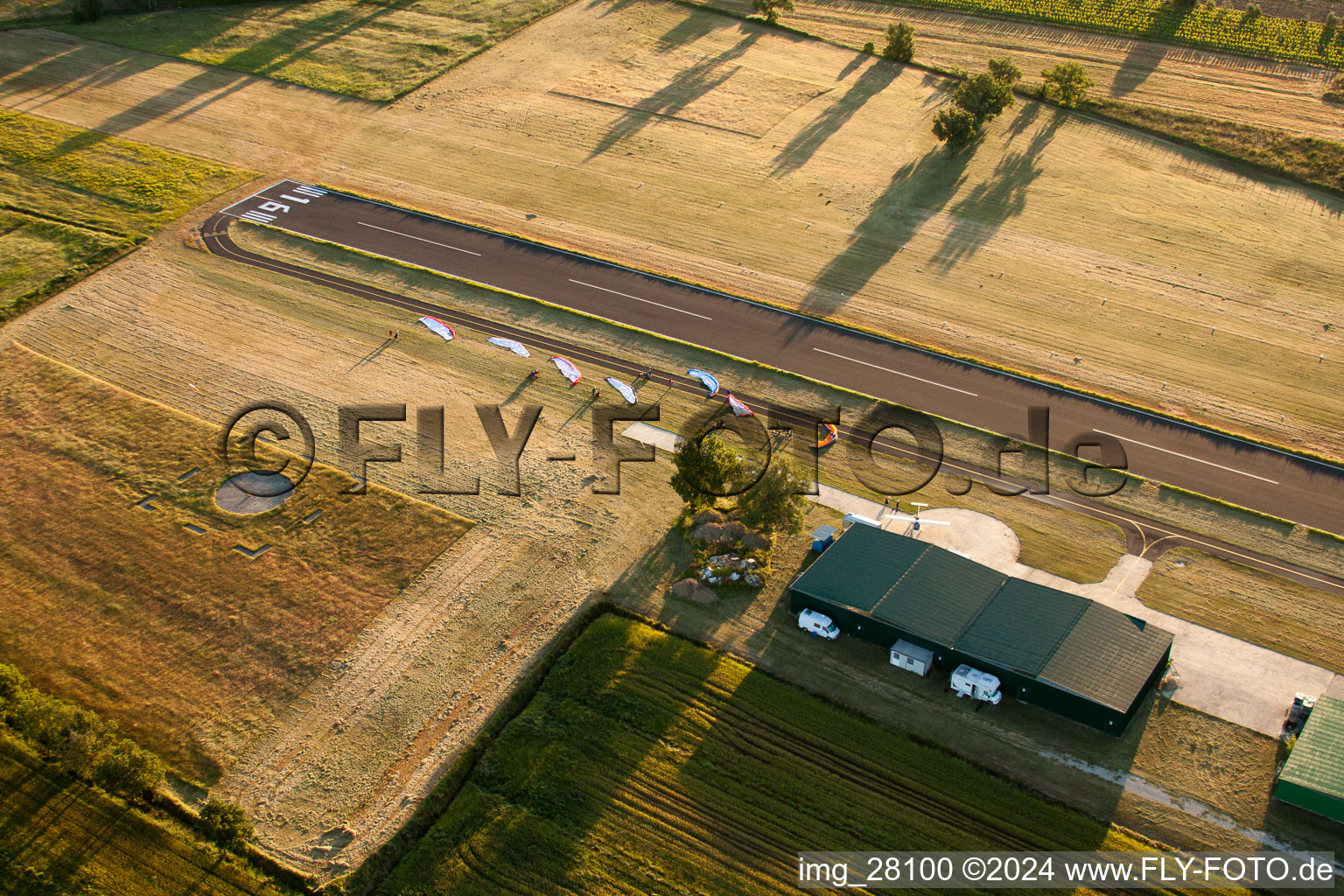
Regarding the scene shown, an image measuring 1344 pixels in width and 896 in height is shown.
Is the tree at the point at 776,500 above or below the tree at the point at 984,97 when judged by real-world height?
below

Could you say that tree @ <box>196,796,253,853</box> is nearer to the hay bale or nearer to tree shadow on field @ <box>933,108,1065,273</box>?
the hay bale

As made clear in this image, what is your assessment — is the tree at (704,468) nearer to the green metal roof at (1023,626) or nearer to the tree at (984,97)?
the green metal roof at (1023,626)

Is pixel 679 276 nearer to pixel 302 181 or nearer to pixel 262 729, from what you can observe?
pixel 302 181

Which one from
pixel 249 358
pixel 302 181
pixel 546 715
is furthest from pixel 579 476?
pixel 302 181

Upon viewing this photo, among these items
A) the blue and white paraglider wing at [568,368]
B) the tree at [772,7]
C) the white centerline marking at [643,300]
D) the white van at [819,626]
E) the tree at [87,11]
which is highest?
the tree at [772,7]

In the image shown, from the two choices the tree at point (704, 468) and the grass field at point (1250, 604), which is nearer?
A: the grass field at point (1250, 604)

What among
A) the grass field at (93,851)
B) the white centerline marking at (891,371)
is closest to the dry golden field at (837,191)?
the white centerline marking at (891,371)

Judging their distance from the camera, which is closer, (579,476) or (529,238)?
(579,476)
